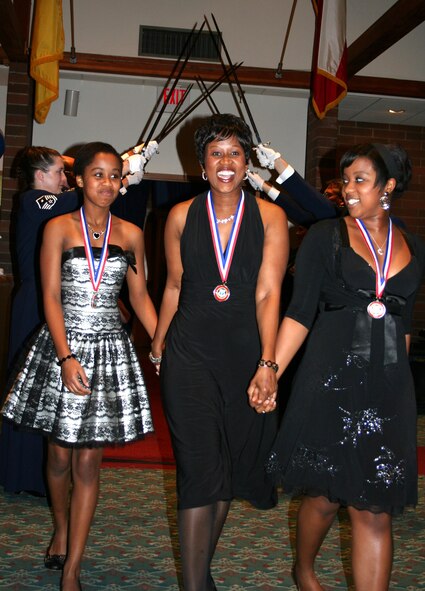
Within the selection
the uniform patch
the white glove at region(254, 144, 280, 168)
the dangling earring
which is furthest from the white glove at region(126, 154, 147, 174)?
the dangling earring

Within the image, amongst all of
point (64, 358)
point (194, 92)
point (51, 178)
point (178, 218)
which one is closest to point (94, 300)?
point (64, 358)

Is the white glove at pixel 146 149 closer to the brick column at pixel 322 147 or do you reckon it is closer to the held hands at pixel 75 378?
the held hands at pixel 75 378

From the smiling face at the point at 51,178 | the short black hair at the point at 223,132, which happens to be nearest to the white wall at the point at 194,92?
the smiling face at the point at 51,178

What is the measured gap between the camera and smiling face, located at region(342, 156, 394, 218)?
8.14ft

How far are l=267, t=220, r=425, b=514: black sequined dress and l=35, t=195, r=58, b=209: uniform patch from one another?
177 cm

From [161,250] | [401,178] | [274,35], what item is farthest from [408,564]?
[161,250]

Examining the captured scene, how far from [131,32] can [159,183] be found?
6.37 ft

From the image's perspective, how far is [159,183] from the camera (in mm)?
9797

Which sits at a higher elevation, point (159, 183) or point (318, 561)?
point (159, 183)

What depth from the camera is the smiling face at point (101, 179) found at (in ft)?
9.77

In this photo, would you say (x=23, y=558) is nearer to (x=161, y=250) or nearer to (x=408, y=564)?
(x=408, y=564)

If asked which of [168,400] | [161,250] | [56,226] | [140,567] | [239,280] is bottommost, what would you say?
[140,567]

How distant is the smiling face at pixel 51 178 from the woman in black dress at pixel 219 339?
1.42 meters

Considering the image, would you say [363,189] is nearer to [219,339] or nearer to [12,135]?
[219,339]
